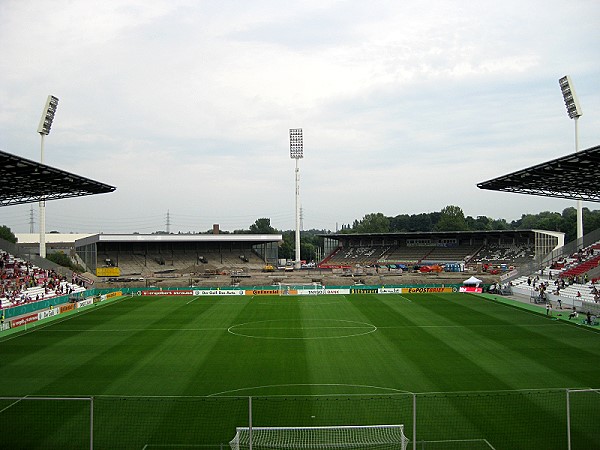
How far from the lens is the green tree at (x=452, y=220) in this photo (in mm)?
141625

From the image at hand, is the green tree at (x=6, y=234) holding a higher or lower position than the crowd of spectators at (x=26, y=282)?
higher

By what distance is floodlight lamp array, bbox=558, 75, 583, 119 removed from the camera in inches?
2010

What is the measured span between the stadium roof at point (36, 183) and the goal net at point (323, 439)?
2199 centimetres

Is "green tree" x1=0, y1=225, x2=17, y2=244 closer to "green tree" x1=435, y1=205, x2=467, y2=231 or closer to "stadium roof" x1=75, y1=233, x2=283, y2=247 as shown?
"stadium roof" x1=75, y1=233, x2=283, y2=247

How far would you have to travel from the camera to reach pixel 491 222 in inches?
6870

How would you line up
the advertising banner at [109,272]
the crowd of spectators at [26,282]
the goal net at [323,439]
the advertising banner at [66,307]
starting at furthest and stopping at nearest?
the advertising banner at [109,272] → the advertising banner at [66,307] → the crowd of spectators at [26,282] → the goal net at [323,439]

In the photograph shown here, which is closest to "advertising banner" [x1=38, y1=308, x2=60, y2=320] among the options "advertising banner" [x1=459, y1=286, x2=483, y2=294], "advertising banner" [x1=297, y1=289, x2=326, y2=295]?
"advertising banner" [x1=297, y1=289, x2=326, y2=295]

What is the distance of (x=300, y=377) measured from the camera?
69.6ft

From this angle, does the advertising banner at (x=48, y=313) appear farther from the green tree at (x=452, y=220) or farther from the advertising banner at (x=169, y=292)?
the green tree at (x=452, y=220)

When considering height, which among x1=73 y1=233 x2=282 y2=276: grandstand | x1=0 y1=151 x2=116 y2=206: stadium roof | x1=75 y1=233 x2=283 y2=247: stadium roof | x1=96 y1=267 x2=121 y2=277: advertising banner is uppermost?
x1=0 y1=151 x2=116 y2=206: stadium roof

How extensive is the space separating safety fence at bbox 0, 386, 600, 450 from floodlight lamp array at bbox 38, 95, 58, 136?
45.1 meters

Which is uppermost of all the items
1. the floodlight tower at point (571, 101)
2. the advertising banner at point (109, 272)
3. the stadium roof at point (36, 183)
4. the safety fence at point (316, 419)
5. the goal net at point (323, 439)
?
the floodlight tower at point (571, 101)

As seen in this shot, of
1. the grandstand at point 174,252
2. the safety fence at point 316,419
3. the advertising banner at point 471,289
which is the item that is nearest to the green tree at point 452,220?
the grandstand at point 174,252

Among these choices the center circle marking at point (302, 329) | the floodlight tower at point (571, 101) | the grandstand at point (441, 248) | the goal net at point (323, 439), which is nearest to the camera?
the goal net at point (323, 439)
